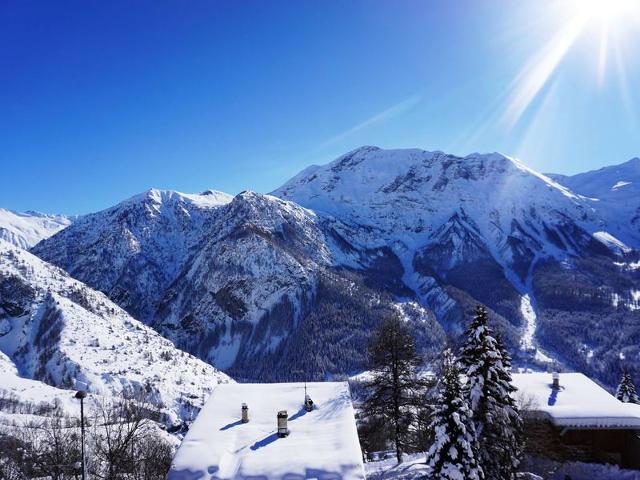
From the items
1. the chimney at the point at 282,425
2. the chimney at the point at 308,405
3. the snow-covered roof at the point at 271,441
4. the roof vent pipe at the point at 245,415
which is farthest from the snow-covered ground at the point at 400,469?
the roof vent pipe at the point at 245,415

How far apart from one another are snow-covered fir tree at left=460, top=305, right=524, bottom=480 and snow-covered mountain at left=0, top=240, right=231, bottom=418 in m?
113

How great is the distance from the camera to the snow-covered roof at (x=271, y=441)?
23.2 metres

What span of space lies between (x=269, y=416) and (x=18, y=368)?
16600 centimetres

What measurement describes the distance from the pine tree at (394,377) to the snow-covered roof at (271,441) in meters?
5.19

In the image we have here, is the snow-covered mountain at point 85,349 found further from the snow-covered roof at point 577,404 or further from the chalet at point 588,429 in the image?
the chalet at point 588,429

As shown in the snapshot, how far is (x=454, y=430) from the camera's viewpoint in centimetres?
2588

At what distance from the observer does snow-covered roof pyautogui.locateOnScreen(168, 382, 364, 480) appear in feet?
76.2

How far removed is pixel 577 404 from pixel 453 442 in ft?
53.9

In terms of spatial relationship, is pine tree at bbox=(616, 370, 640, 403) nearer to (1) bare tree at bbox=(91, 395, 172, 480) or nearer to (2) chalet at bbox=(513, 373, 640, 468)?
(2) chalet at bbox=(513, 373, 640, 468)

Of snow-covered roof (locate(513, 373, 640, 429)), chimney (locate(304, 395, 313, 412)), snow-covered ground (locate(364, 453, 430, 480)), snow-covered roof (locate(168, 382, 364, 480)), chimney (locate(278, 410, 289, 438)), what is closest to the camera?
snow-covered roof (locate(168, 382, 364, 480))

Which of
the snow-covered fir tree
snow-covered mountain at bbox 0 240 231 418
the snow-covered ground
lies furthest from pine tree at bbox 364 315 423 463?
snow-covered mountain at bbox 0 240 231 418

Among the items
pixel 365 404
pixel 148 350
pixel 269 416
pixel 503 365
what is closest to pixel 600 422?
pixel 503 365

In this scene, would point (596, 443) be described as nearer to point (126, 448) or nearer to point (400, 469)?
point (400, 469)

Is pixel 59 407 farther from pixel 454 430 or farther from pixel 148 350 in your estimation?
pixel 454 430
